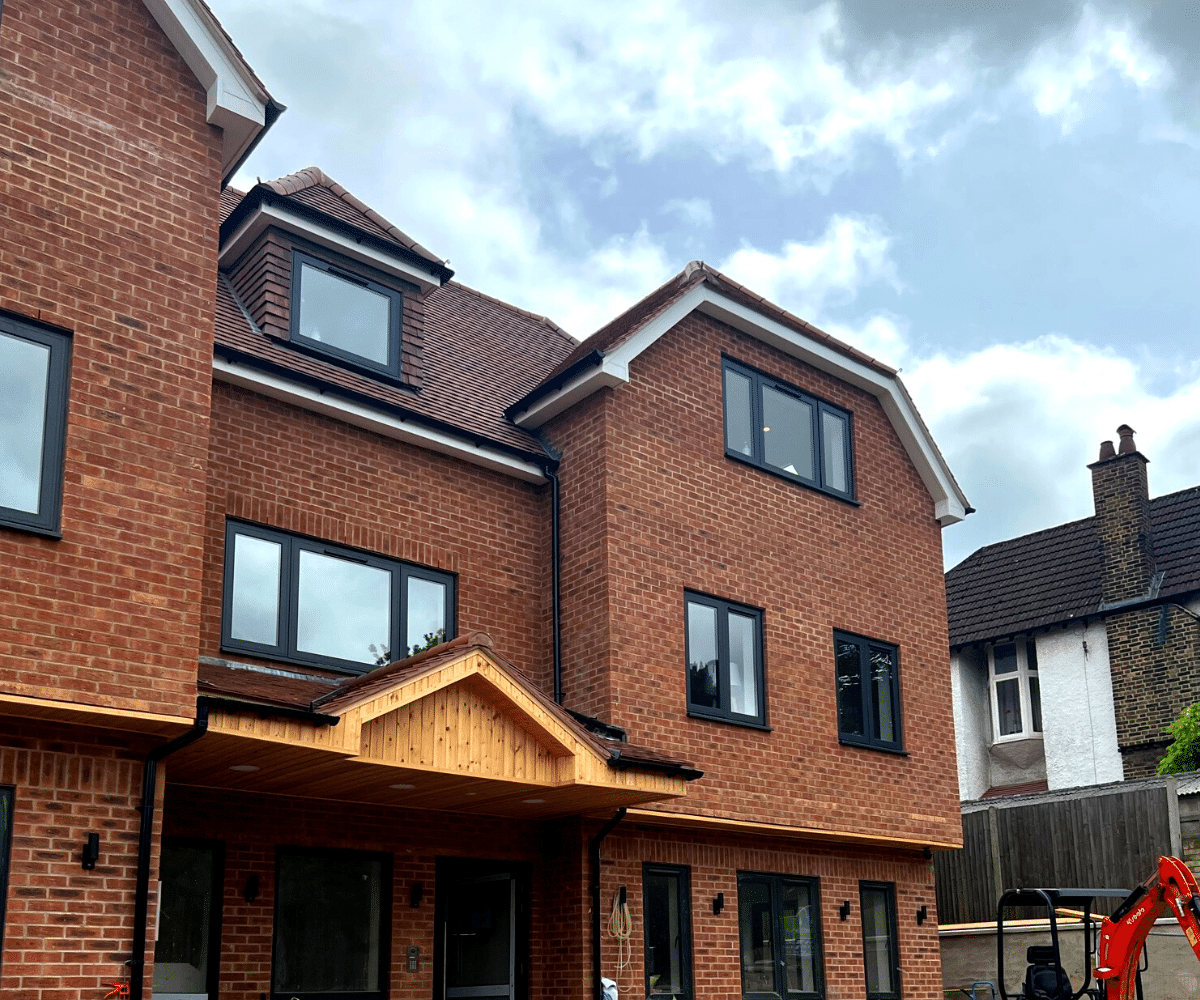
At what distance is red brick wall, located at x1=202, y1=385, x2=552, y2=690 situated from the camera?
1246cm

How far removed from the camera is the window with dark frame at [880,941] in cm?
1588

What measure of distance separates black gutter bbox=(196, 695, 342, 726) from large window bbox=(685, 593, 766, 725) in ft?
17.7

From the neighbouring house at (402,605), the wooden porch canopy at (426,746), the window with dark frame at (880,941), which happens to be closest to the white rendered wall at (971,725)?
the neighbouring house at (402,605)

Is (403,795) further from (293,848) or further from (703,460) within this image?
(703,460)

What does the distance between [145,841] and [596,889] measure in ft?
16.3

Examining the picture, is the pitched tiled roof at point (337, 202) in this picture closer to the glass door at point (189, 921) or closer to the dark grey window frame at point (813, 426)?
the dark grey window frame at point (813, 426)

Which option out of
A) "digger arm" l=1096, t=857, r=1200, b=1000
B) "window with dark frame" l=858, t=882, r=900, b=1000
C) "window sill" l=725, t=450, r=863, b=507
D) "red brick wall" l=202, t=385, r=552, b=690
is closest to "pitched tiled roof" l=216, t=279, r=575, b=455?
"red brick wall" l=202, t=385, r=552, b=690

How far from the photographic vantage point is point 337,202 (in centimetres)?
1507

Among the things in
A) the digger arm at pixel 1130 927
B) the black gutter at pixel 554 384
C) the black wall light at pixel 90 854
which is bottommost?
the digger arm at pixel 1130 927

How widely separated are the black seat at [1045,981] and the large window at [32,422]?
831 cm

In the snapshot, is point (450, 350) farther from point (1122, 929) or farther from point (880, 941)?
point (1122, 929)

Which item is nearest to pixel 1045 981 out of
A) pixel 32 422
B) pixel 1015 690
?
pixel 32 422

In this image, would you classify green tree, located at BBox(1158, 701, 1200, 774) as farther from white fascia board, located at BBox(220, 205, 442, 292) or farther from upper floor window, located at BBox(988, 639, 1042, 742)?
white fascia board, located at BBox(220, 205, 442, 292)

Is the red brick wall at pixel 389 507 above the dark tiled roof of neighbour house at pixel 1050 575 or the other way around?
the other way around
